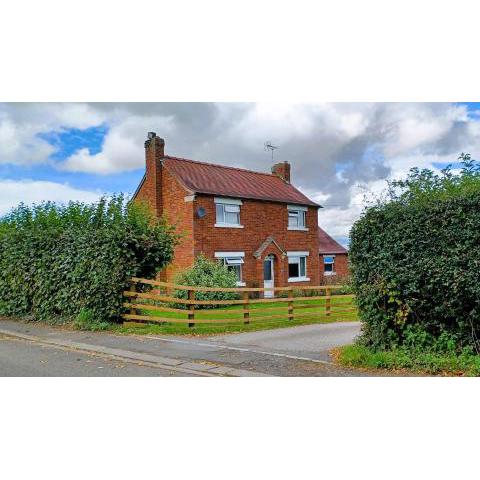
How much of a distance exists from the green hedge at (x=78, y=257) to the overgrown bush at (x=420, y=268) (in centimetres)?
715

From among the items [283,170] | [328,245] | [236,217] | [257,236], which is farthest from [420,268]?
[328,245]

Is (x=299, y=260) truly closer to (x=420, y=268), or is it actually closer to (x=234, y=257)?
(x=234, y=257)

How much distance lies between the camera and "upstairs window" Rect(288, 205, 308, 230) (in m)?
31.7

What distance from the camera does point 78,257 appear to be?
1533cm

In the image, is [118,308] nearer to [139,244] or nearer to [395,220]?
[139,244]

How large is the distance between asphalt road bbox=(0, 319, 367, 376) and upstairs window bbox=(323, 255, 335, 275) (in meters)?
27.5

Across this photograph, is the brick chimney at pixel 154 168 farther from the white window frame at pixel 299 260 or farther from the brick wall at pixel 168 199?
the white window frame at pixel 299 260

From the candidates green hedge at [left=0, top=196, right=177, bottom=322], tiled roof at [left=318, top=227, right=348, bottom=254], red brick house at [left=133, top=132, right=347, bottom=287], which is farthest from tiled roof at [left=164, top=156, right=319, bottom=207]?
green hedge at [left=0, top=196, right=177, bottom=322]

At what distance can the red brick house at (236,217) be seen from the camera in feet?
85.4

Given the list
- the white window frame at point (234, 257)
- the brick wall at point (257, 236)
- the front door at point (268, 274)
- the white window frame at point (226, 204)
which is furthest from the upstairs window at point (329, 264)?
the white window frame at point (226, 204)

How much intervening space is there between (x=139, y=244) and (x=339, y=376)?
811cm

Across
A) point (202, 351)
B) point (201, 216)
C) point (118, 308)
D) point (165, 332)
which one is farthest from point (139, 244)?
point (201, 216)

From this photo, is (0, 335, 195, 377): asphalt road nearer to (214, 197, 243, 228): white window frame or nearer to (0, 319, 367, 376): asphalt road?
(0, 319, 367, 376): asphalt road

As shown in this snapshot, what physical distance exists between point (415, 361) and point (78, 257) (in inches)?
406
